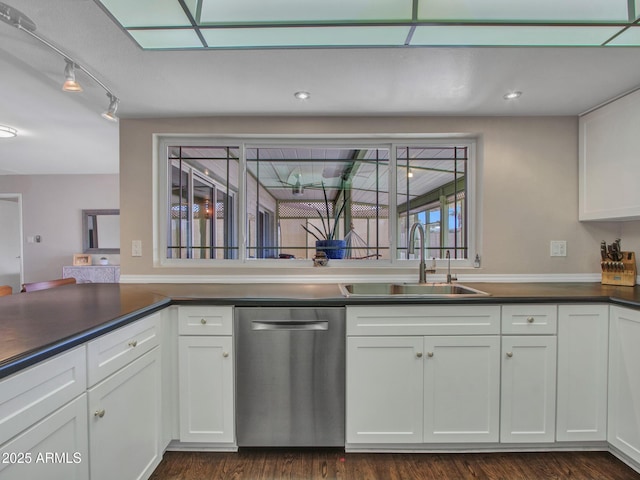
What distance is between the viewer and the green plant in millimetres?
2436

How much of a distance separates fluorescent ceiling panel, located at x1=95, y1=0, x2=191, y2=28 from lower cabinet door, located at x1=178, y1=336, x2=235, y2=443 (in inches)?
57.6

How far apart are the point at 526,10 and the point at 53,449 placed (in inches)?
87.6

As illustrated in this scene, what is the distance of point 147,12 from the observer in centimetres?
117

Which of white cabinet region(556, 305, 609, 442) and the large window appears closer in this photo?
white cabinet region(556, 305, 609, 442)

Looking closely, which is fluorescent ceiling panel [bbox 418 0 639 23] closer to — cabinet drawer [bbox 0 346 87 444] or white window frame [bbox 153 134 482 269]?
white window frame [bbox 153 134 482 269]

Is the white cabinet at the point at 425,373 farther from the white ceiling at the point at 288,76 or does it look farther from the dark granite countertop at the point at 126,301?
the white ceiling at the point at 288,76

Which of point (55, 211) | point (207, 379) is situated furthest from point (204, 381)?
point (55, 211)

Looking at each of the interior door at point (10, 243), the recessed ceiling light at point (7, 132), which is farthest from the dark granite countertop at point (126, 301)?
the interior door at point (10, 243)

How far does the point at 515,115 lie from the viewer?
2.15 meters

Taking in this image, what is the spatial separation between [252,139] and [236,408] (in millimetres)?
1806

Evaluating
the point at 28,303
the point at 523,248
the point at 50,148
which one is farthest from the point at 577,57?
the point at 50,148

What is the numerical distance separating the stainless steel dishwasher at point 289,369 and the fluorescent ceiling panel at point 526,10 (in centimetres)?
138

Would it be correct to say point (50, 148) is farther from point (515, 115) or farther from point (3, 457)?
point (515, 115)

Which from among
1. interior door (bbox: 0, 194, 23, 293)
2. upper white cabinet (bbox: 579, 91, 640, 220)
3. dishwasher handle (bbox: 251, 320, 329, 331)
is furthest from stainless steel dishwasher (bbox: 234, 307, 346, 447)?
interior door (bbox: 0, 194, 23, 293)
